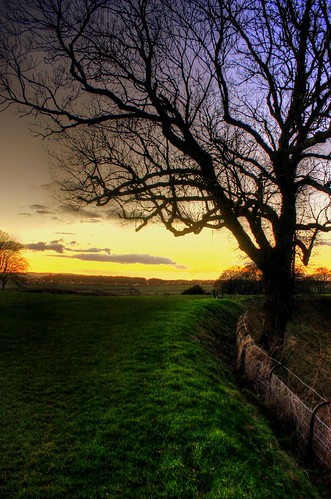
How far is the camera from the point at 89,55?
12.7m

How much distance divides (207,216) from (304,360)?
804 cm

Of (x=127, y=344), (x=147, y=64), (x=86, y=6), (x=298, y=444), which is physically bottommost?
(x=298, y=444)

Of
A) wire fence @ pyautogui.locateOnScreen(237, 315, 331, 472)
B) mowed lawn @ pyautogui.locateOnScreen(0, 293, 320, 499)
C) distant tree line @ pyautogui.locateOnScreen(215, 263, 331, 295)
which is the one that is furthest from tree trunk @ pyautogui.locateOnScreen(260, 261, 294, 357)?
distant tree line @ pyautogui.locateOnScreen(215, 263, 331, 295)

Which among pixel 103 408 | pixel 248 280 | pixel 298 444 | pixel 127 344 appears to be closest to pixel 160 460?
pixel 103 408

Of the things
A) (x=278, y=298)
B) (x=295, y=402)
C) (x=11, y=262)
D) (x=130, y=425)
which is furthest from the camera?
(x=11, y=262)

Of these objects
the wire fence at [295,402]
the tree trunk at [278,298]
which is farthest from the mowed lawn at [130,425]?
the tree trunk at [278,298]

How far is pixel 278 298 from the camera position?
13328 mm

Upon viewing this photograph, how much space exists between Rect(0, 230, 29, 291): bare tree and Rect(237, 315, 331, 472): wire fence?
60.1m

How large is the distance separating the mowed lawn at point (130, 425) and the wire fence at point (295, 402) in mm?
666

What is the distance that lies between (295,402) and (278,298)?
536 centimetres

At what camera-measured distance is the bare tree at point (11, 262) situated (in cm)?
6506

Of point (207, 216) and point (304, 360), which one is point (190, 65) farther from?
point (304, 360)

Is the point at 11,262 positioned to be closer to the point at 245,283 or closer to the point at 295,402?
the point at 245,283

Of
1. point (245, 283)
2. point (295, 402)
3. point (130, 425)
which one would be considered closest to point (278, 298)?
point (295, 402)
